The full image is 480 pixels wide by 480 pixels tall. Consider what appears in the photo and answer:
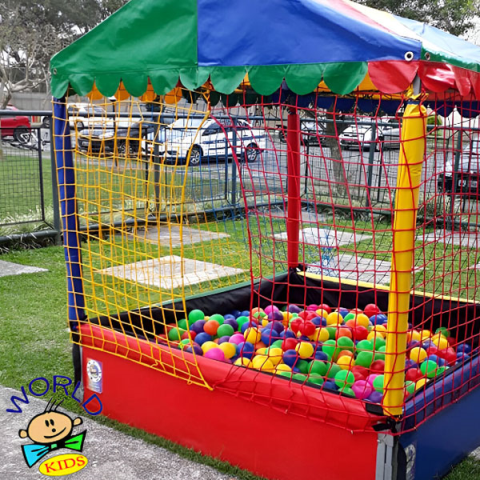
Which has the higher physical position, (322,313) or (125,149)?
(125,149)

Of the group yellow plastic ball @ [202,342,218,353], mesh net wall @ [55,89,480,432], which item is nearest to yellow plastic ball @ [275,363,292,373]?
mesh net wall @ [55,89,480,432]

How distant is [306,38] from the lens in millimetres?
2508

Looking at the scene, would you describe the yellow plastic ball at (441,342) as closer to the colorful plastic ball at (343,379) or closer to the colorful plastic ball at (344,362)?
the colorful plastic ball at (344,362)

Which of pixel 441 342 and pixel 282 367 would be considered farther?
pixel 441 342

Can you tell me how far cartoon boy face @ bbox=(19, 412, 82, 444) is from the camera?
3.27 meters

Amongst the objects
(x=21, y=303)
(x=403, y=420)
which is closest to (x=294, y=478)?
(x=403, y=420)

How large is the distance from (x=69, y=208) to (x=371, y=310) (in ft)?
7.21

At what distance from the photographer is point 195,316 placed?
424 cm

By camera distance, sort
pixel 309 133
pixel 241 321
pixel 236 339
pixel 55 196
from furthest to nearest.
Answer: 1. pixel 55 196
2. pixel 241 321
3. pixel 236 339
4. pixel 309 133

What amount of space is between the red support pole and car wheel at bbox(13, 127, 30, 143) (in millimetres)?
3981

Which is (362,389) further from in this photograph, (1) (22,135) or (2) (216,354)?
(1) (22,135)

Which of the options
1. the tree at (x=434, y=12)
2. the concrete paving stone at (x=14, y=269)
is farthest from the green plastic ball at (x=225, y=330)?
the tree at (x=434, y=12)

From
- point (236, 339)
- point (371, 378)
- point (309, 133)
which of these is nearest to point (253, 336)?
point (236, 339)

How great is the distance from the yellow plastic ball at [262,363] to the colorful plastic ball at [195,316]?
0.87 metres
